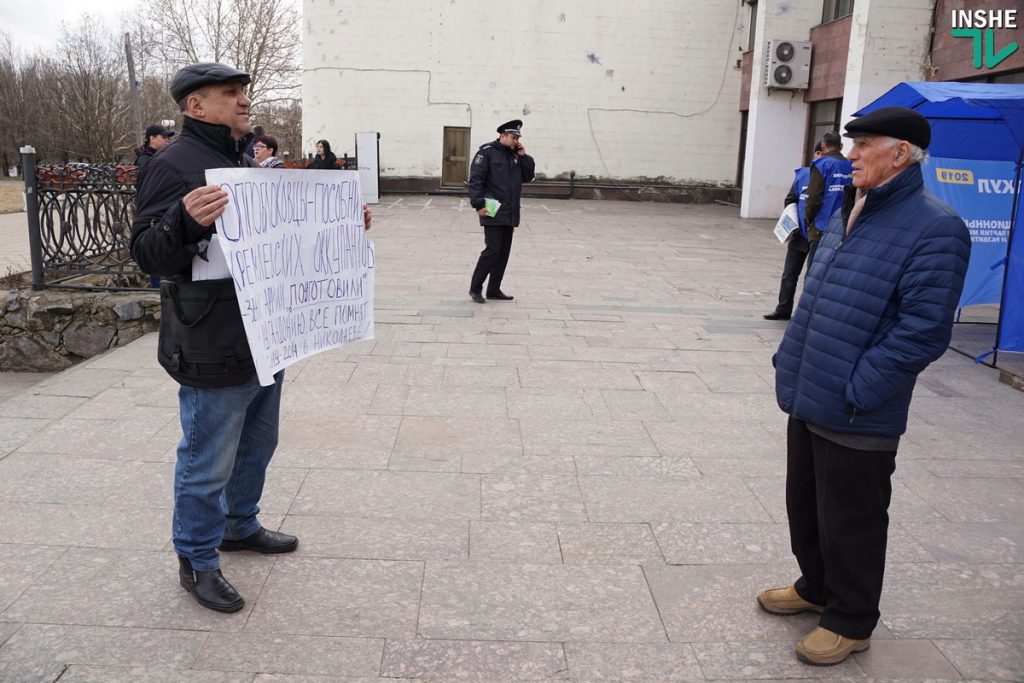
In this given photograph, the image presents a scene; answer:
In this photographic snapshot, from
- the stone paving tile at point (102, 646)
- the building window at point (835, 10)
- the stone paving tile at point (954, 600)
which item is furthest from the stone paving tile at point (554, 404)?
the building window at point (835, 10)

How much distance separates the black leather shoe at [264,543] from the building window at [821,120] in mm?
17386

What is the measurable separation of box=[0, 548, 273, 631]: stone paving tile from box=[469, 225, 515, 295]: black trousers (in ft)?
18.0

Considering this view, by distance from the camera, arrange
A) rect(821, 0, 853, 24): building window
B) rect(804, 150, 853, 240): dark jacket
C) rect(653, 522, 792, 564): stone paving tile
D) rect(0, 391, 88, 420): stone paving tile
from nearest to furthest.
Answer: rect(653, 522, 792, 564): stone paving tile → rect(0, 391, 88, 420): stone paving tile → rect(804, 150, 853, 240): dark jacket → rect(821, 0, 853, 24): building window

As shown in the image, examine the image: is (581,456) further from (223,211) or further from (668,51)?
(668,51)

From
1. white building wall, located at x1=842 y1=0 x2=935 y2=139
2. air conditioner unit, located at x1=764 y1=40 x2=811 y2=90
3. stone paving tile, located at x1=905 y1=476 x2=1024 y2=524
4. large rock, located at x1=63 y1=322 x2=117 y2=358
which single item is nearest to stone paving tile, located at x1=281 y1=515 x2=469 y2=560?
stone paving tile, located at x1=905 y1=476 x2=1024 y2=524

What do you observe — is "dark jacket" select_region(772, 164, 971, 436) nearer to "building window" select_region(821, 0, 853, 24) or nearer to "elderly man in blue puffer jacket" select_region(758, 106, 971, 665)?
"elderly man in blue puffer jacket" select_region(758, 106, 971, 665)

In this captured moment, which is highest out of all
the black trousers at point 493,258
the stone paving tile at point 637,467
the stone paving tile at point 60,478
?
the black trousers at point 493,258

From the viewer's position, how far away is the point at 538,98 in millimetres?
23828

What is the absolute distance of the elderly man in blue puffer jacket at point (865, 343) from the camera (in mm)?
2541

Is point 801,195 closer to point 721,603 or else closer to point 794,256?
point 794,256

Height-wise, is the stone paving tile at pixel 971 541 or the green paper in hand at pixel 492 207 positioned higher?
the green paper in hand at pixel 492 207

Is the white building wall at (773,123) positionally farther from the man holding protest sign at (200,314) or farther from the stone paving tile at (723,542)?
the man holding protest sign at (200,314)

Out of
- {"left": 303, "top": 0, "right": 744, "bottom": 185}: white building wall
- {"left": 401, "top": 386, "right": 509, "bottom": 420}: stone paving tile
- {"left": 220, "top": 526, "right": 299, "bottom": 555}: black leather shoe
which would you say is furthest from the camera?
{"left": 303, "top": 0, "right": 744, "bottom": 185}: white building wall

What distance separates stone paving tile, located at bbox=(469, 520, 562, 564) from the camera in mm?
3455
